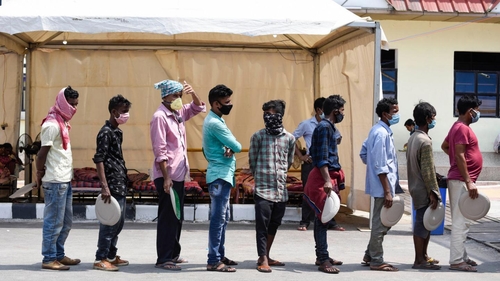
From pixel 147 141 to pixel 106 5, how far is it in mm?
3535

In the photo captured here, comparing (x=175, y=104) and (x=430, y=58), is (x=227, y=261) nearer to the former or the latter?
(x=175, y=104)

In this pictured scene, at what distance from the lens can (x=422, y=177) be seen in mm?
7941

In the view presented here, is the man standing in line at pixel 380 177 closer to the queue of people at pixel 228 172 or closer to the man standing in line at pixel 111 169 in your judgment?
the queue of people at pixel 228 172

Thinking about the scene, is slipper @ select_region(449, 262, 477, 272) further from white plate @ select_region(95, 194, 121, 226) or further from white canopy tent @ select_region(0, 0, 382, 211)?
white canopy tent @ select_region(0, 0, 382, 211)

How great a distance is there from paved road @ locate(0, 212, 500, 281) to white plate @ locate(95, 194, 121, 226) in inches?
20.1

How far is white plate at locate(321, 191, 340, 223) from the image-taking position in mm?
7559

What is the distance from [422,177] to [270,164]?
61.1 inches

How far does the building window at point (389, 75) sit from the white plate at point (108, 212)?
467 inches

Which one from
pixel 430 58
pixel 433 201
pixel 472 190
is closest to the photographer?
pixel 472 190

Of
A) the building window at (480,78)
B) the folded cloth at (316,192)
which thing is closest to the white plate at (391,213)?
the folded cloth at (316,192)

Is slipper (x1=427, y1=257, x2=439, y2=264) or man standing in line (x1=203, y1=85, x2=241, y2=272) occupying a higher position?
man standing in line (x1=203, y1=85, x2=241, y2=272)

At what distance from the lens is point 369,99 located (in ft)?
36.3

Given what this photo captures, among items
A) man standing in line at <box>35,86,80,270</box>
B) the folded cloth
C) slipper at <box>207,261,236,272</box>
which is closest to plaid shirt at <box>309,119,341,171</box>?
the folded cloth

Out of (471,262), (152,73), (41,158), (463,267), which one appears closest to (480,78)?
(152,73)
